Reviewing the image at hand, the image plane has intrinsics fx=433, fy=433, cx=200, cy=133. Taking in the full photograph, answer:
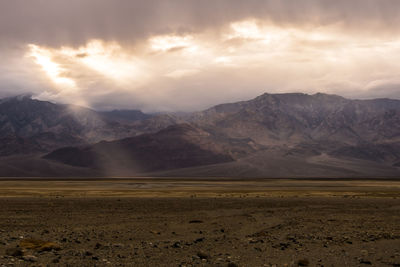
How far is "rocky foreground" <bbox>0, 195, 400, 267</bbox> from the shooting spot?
17.5 metres

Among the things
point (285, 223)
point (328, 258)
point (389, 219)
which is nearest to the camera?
point (328, 258)

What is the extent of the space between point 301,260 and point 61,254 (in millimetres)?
9994

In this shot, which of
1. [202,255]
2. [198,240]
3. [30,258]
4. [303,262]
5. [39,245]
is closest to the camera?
[303,262]

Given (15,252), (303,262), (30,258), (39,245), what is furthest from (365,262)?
(15,252)

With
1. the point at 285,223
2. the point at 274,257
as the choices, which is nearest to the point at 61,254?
the point at 274,257

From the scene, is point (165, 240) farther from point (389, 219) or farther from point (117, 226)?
point (389, 219)

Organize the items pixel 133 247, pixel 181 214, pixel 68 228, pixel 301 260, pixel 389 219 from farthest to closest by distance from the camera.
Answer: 1. pixel 181 214
2. pixel 389 219
3. pixel 68 228
4. pixel 133 247
5. pixel 301 260

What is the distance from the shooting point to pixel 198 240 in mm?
22562

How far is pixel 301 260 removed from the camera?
1689cm

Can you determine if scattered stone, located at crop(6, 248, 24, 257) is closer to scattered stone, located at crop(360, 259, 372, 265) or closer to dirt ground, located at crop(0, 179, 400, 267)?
dirt ground, located at crop(0, 179, 400, 267)

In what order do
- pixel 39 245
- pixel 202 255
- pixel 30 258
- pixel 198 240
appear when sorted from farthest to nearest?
pixel 198 240 < pixel 39 245 < pixel 202 255 < pixel 30 258

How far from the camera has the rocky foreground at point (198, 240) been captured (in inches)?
691

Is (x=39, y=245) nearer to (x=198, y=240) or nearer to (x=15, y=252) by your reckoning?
(x=15, y=252)

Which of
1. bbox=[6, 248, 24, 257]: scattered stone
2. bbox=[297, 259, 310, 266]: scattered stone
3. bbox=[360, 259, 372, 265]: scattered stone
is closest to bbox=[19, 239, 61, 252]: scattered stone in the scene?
bbox=[6, 248, 24, 257]: scattered stone
